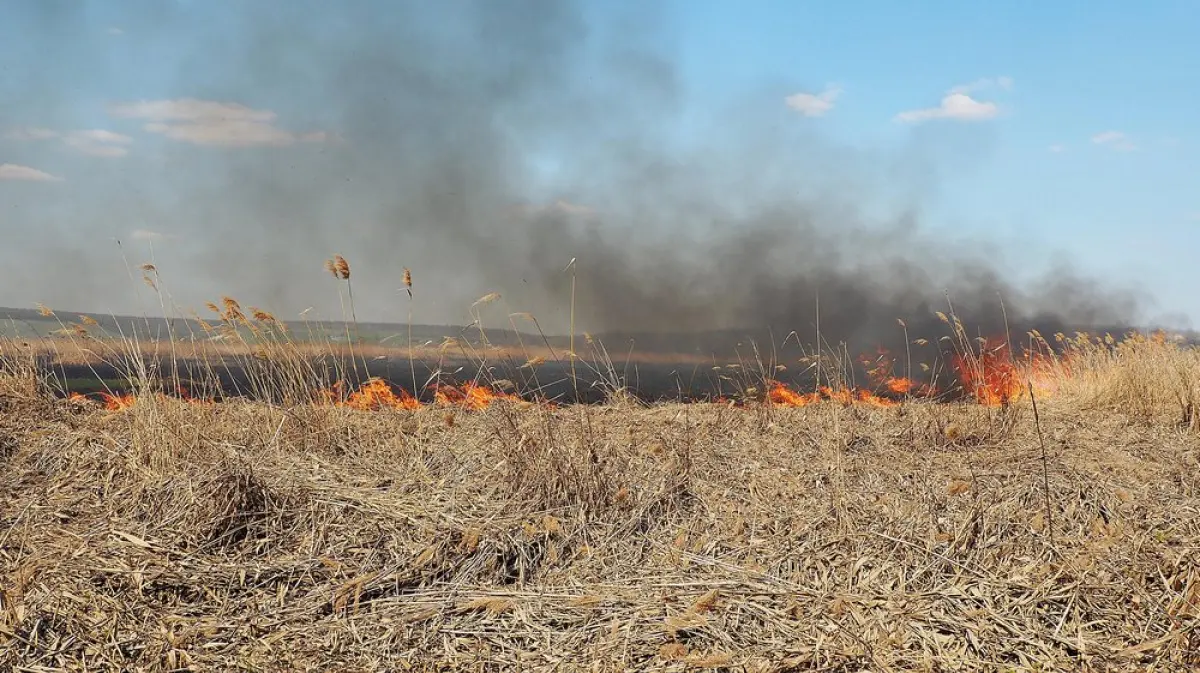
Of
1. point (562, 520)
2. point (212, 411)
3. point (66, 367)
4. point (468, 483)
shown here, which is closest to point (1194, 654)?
point (562, 520)

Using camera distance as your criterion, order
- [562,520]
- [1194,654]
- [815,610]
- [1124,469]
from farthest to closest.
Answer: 1. [1124,469]
2. [562,520]
3. [815,610]
4. [1194,654]

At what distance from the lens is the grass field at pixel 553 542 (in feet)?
11.1

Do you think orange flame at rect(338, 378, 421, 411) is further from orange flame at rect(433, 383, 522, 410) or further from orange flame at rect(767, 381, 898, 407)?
orange flame at rect(767, 381, 898, 407)

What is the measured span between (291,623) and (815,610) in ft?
7.17

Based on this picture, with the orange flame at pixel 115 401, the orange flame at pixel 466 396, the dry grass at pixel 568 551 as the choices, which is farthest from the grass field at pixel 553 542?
the orange flame at pixel 115 401

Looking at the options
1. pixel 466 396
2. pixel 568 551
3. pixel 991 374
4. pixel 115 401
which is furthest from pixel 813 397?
pixel 115 401

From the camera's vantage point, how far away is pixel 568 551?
421 cm

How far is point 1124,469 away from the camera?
5.72 metres

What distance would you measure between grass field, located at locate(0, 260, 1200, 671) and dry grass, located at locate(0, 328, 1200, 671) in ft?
0.05

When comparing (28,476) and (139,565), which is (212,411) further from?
(139,565)

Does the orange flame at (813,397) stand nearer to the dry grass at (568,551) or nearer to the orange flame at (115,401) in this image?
the dry grass at (568,551)

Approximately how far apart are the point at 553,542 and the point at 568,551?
0.09 metres

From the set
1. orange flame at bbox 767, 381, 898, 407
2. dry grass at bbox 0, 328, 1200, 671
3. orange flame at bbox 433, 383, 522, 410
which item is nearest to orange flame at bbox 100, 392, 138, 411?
dry grass at bbox 0, 328, 1200, 671

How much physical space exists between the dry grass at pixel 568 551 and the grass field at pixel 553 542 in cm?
1
